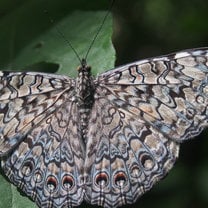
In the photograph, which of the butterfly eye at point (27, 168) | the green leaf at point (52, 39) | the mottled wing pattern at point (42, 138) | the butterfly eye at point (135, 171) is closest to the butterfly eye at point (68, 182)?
the mottled wing pattern at point (42, 138)

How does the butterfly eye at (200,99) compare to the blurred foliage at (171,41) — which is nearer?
the butterfly eye at (200,99)

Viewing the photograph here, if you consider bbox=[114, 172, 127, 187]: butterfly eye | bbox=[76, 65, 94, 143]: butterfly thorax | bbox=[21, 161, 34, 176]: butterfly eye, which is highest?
bbox=[76, 65, 94, 143]: butterfly thorax

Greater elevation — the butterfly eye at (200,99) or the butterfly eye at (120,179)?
the butterfly eye at (200,99)

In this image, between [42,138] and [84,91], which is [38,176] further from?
[84,91]

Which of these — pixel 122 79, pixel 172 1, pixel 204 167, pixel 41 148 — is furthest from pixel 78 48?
pixel 204 167

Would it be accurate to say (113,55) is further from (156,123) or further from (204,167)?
(204,167)

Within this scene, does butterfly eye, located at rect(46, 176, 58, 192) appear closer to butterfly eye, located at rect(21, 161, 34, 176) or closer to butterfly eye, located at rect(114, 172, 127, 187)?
butterfly eye, located at rect(21, 161, 34, 176)

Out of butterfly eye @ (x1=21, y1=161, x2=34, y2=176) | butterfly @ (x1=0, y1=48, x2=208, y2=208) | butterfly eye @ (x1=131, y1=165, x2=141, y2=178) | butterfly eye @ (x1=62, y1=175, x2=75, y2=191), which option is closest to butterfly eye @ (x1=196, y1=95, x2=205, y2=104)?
butterfly @ (x1=0, y1=48, x2=208, y2=208)

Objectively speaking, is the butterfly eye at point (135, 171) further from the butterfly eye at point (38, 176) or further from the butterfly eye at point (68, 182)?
the butterfly eye at point (38, 176)
